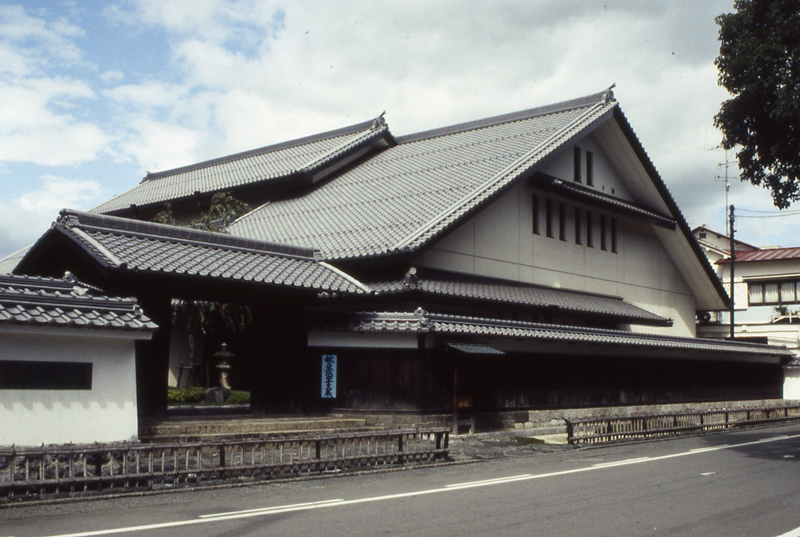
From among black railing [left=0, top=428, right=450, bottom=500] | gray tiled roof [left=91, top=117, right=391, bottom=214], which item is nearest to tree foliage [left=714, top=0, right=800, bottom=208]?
black railing [left=0, top=428, right=450, bottom=500]

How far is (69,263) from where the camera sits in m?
17.2

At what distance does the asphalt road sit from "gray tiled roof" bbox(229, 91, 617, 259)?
28.6 feet

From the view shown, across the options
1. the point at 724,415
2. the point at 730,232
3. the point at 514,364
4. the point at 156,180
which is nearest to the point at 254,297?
the point at 514,364

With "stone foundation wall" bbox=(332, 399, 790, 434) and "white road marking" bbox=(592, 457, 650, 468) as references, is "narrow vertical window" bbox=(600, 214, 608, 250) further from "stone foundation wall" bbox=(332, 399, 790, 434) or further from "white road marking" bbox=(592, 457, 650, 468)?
"white road marking" bbox=(592, 457, 650, 468)

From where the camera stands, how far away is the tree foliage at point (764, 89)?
16016 mm

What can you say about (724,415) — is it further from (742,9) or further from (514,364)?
(742,9)

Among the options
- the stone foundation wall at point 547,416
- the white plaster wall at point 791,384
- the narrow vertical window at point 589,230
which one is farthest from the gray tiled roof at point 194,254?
the white plaster wall at point 791,384

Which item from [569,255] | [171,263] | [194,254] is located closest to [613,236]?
[569,255]

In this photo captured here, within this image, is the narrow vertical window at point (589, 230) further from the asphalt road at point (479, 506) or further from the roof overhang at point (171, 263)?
the asphalt road at point (479, 506)

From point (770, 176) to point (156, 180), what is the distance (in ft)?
105

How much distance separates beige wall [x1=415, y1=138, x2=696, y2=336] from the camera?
23.7 m

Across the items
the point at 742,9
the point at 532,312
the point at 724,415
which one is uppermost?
the point at 742,9

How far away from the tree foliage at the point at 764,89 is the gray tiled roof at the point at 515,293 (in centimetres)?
785

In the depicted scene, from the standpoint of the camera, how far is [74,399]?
41.3 ft
